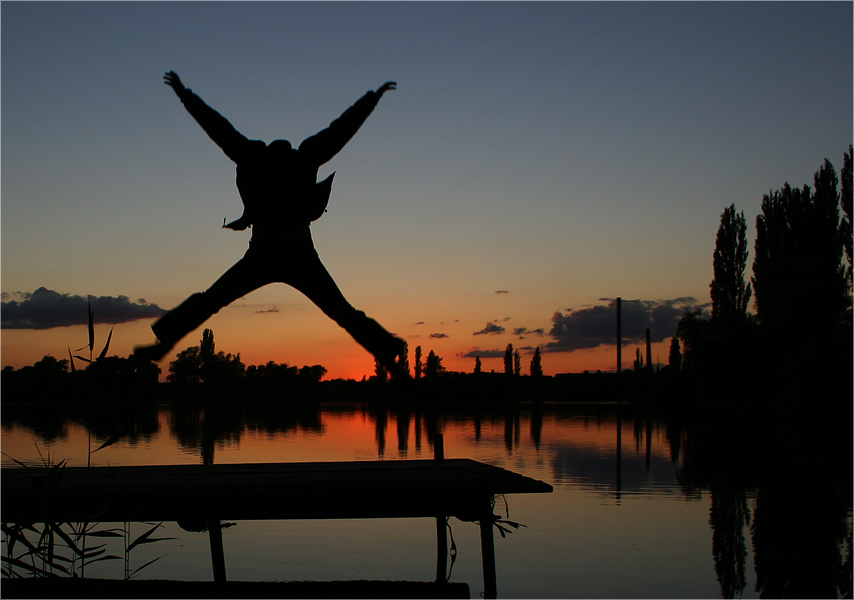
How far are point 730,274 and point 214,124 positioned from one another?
55980 millimetres

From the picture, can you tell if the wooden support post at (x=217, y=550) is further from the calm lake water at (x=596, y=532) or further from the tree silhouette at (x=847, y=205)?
the tree silhouette at (x=847, y=205)

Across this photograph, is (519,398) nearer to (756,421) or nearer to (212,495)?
(756,421)

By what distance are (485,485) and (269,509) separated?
1.74 m

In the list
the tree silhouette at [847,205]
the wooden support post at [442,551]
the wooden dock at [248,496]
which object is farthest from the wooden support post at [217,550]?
the tree silhouette at [847,205]

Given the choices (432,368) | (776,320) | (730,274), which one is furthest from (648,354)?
(432,368)

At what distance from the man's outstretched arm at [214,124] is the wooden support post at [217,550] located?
3.19 metres

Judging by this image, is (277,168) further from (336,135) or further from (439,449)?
(439,449)

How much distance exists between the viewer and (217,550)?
7527 millimetres

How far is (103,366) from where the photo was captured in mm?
5801

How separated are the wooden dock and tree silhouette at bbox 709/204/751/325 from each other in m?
50.6

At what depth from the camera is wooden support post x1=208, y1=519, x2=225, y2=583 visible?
6815 millimetres

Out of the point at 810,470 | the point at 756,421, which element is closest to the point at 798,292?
the point at 756,421

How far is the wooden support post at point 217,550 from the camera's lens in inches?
268

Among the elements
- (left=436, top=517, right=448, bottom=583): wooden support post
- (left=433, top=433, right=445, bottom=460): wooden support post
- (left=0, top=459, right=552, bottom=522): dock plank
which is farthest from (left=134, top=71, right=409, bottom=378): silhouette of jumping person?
(left=436, top=517, right=448, bottom=583): wooden support post
